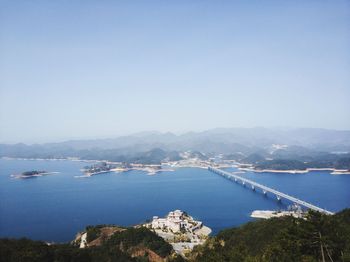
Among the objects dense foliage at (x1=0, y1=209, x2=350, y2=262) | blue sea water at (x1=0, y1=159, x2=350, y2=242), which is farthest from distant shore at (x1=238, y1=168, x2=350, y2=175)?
dense foliage at (x1=0, y1=209, x2=350, y2=262)

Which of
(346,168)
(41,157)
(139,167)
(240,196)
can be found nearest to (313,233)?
(240,196)

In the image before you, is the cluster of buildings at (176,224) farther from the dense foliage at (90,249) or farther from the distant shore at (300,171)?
the distant shore at (300,171)

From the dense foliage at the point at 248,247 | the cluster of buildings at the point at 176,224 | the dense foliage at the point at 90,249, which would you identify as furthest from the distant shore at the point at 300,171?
the dense foliage at the point at 90,249

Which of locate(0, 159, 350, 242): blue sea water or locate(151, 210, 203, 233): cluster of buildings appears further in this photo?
locate(0, 159, 350, 242): blue sea water

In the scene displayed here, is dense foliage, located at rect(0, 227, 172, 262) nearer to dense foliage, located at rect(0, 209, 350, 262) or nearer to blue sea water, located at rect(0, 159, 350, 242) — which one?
dense foliage, located at rect(0, 209, 350, 262)

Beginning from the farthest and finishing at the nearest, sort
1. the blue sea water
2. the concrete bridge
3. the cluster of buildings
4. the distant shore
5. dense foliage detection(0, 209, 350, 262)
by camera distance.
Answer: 1. the distant shore
2. the concrete bridge
3. the blue sea water
4. the cluster of buildings
5. dense foliage detection(0, 209, 350, 262)

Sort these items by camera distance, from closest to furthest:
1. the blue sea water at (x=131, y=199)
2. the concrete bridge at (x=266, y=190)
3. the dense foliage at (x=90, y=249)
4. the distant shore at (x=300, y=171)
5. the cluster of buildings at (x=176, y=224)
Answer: the dense foliage at (x=90, y=249)
the cluster of buildings at (x=176, y=224)
the blue sea water at (x=131, y=199)
the concrete bridge at (x=266, y=190)
the distant shore at (x=300, y=171)

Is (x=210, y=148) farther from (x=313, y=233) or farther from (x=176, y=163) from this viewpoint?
(x=313, y=233)

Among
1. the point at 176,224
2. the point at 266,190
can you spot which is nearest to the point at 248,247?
the point at 176,224
